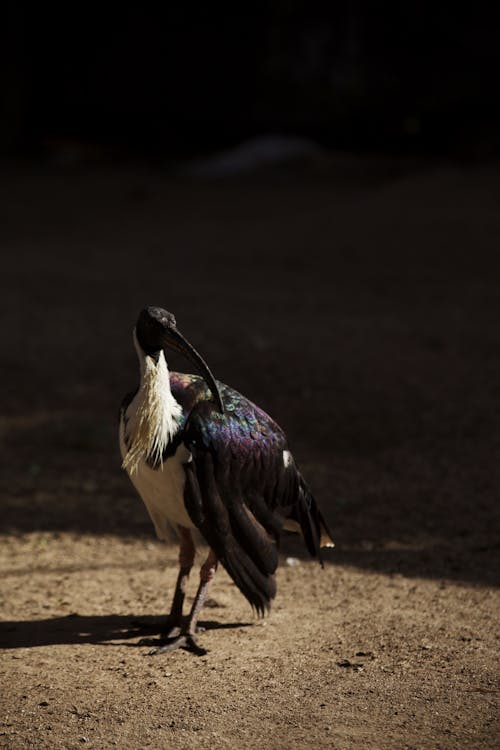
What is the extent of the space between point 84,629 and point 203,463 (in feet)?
3.06

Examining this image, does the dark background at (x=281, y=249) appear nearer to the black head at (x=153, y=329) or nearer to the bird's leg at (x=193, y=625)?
the bird's leg at (x=193, y=625)

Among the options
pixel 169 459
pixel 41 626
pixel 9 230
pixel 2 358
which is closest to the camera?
pixel 169 459

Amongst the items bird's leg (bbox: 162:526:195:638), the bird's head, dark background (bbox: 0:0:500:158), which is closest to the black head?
the bird's head

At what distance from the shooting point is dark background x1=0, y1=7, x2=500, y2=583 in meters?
6.34

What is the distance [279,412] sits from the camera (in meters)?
7.27

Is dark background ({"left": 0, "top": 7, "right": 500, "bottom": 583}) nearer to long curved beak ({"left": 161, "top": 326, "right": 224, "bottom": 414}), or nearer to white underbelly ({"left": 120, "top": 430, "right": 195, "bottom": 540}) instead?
white underbelly ({"left": 120, "top": 430, "right": 195, "bottom": 540})

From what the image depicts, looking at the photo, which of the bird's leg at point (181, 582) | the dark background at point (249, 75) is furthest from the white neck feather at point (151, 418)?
the dark background at point (249, 75)

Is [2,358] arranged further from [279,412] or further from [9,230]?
[9,230]

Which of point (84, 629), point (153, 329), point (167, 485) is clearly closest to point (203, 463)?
point (167, 485)

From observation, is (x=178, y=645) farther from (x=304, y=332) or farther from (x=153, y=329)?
(x=304, y=332)

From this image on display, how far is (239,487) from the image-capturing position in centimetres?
418

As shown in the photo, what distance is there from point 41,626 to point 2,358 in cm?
419

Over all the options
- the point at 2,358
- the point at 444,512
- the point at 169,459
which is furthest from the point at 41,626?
the point at 2,358

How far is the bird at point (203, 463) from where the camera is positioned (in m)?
4.05
